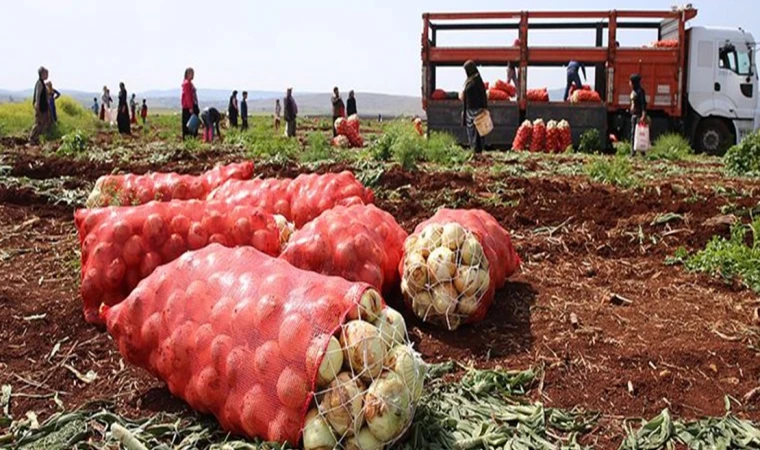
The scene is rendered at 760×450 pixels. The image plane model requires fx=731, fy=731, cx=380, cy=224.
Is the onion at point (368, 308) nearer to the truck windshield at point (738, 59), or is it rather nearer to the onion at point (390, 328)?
the onion at point (390, 328)

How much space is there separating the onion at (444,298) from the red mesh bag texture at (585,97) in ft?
46.8

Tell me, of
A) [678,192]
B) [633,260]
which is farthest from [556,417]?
[678,192]

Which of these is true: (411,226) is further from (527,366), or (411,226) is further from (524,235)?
(527,366)

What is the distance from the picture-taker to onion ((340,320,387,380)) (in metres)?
2.40

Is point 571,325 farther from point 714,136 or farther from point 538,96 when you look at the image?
point 714,136

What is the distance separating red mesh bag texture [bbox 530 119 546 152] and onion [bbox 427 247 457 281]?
1257 cm

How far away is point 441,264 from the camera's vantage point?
142 inches

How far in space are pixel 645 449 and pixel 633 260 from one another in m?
2.73

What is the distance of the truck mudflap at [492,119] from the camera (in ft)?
56.3

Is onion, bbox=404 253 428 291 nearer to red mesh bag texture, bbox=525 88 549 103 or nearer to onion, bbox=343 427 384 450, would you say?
onion, bbox=343 427 384 450

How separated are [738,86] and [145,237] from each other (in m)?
16.6

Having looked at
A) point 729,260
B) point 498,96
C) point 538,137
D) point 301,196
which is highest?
point 498,96

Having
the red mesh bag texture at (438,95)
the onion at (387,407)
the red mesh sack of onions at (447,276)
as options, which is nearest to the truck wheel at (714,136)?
the red mesh bag texture at (438,95)

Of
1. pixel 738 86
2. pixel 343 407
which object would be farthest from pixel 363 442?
pixel 738 86
